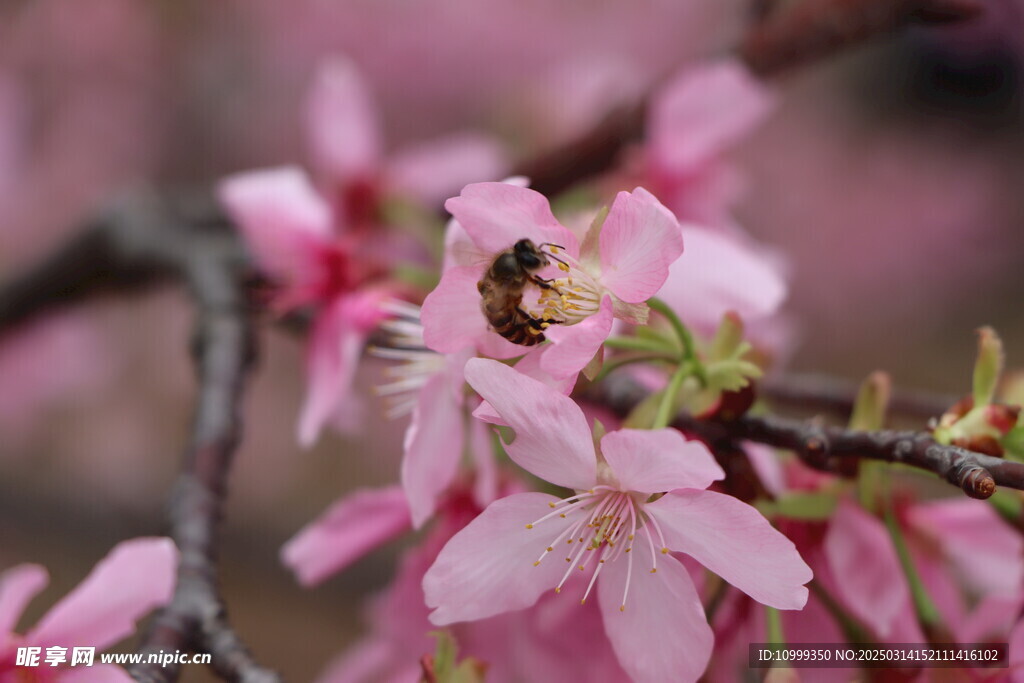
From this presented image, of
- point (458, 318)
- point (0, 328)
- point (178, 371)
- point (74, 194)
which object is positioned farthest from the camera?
point (178, 371)

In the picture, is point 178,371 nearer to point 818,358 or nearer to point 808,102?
point 818,358

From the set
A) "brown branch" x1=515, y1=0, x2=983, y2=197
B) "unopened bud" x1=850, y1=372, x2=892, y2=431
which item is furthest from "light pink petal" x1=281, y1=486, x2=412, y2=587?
"brown branch" x1=515, y1=0, x2=983, y2=197

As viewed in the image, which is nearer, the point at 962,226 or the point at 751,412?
the point at 751,412

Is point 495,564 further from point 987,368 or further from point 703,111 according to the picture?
point 703,111

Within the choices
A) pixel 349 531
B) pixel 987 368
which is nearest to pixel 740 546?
pixel 987 368

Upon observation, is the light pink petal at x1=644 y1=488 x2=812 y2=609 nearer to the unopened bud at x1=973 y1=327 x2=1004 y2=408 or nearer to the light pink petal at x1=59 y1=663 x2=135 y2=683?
the unopened bud at x1=973 y1=327 x2=1004 y2=408

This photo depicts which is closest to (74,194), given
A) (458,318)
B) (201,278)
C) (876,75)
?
(201,278)

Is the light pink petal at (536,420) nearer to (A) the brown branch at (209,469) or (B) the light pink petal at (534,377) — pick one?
(B) the light pink petal at (534,377)

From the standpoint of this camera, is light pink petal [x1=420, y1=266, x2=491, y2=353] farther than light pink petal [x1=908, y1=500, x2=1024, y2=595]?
No
